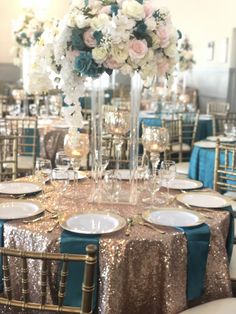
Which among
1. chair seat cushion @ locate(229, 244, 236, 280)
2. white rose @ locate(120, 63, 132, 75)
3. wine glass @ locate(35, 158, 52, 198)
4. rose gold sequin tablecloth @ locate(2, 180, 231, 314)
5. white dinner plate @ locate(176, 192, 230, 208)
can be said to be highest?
white rose @ locate(120, 63, 132, 75)

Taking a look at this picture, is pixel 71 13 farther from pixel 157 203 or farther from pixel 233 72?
pixel 233 72

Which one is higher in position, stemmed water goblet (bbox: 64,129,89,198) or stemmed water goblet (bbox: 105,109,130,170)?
stemmed water goblet (bbox: 105,109,130,170)

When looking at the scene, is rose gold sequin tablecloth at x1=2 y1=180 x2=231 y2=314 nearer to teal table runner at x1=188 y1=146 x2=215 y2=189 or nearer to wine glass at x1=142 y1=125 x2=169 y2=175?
wine glass at x1=142 y1=125 x2=169 y2=175

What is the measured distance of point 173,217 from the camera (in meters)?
2.12

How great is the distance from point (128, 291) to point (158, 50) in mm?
1142

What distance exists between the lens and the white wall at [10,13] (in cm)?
1002

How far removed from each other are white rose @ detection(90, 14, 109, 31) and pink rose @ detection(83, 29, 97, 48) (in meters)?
0.04

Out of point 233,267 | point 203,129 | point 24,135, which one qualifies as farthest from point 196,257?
point 203,129

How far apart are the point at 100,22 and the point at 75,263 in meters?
1.07

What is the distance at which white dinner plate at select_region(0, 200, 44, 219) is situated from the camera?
81.2 inches

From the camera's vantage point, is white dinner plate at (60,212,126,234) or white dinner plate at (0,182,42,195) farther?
white dinner plate at (0,182,42,195)

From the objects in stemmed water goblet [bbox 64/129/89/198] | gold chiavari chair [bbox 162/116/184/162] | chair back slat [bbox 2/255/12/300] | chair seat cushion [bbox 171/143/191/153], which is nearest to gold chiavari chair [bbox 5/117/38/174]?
gold chiavari chair [bbox 162/116/184/162]

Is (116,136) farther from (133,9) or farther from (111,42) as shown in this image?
(133,9)

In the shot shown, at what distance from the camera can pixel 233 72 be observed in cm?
846
